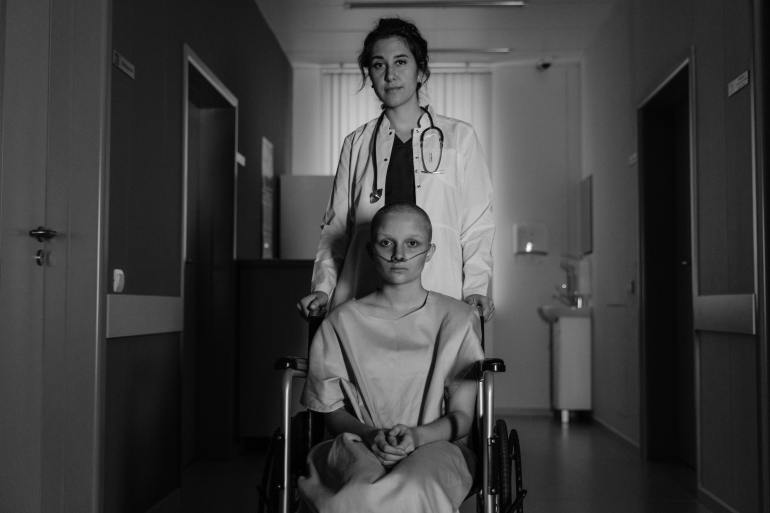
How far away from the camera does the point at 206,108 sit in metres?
5.12

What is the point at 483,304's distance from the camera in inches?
96.4

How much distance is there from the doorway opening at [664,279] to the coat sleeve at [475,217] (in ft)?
8.50

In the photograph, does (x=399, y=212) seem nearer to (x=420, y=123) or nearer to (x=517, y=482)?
(x=420, y=123)

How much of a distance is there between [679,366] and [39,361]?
11.5 ft

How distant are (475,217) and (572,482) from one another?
7.32 ft

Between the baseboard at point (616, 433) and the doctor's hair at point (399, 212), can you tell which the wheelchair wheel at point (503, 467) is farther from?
the baseboard at point (616, 433)

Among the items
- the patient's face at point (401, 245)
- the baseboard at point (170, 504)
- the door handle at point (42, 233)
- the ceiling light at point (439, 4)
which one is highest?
the ceiling light at point (439, 4)

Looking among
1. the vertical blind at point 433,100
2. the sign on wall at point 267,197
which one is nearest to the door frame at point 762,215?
the sign on wall at point 267,197

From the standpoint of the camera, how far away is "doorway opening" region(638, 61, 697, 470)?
4914 mm

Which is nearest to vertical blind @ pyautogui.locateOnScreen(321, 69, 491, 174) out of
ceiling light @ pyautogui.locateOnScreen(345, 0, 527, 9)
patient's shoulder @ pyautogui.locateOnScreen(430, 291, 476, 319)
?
ceiling light @ pyautogui.locateOnScreen(345, 0, 527, 9)

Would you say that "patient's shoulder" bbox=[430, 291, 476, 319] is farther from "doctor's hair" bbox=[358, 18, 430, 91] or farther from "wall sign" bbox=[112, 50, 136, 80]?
"wall sign" bbox=[112, 50, 136, 80]

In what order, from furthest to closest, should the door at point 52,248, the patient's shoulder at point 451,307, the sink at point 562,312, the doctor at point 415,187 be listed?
the sink at point 562,312, the door at point 52,248, the doctor at point 415,187, the patient's shoulder at point 451,307

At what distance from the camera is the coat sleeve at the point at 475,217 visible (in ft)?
8.49

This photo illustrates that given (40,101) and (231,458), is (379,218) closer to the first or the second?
(40,101)
